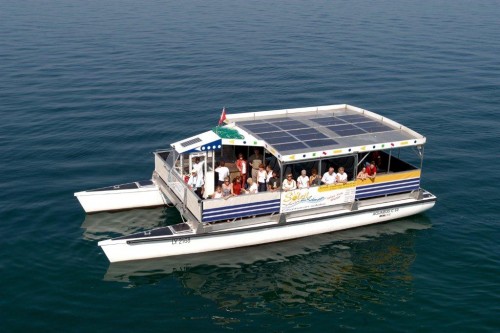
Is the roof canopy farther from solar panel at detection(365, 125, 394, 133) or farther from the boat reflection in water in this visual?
the boat reflection in water

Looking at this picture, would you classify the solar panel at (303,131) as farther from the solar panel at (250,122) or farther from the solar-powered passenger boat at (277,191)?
the solar panel at (250,122)

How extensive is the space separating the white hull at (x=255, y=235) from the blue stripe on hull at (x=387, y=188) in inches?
24.3

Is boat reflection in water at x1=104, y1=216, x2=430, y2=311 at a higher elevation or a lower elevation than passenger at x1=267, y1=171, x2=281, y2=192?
lower

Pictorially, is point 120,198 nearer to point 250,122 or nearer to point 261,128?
point 250,122

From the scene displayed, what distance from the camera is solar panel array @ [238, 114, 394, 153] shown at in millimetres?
27781

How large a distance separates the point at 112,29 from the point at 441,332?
2646 inches

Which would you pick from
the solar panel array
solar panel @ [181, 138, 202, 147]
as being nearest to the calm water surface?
solar panel @ [181, 138, 202, 147]

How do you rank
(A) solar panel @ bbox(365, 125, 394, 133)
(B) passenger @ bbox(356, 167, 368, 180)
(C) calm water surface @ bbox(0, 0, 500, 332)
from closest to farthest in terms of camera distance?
(C) calm water surface @ bbox(0, 0, 500, 332)
(B) passenger @ bbox(356, 167, 368, 180)
(A) solar panel @ bbox(365, 125, 394, 133)

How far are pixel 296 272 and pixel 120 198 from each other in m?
10.3

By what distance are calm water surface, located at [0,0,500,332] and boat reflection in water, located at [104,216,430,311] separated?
8 centimetres

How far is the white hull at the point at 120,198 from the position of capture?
2961 centimetres

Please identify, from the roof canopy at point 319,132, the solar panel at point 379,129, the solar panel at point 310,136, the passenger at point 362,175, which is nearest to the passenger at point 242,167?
the roof canopy at point 319,132

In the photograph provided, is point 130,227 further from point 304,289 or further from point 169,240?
point 304,289

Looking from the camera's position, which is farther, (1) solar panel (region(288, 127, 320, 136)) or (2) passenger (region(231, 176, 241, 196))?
(1) solar panel (region(288, 127, 320, 136))
